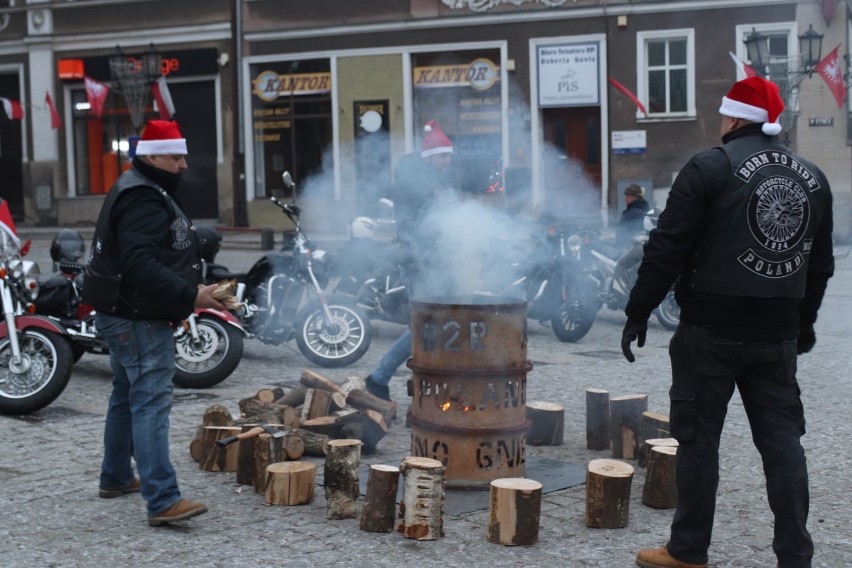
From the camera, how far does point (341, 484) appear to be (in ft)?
17.8

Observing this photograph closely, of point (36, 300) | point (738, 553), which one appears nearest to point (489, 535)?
point (738, 553)

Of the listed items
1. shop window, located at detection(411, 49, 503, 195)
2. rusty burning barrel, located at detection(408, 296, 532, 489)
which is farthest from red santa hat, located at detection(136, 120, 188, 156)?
shop window, located at detection(411, 49, 503, 195)

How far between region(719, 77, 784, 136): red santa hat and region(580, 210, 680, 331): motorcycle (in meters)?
7.52

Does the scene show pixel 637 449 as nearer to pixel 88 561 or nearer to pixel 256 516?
pixel 256 516

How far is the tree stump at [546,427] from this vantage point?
6977 mm

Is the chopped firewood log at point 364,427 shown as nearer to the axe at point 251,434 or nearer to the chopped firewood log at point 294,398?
the axe at point 251,434

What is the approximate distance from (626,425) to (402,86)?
66.9 ft

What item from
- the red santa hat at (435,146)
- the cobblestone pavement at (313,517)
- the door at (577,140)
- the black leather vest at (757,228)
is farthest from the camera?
the door at (577,140)

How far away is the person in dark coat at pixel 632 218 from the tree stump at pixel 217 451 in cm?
732

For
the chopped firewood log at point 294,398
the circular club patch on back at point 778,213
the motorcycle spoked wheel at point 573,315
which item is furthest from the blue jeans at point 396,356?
the motorcycle spoked wheel at point 573,315

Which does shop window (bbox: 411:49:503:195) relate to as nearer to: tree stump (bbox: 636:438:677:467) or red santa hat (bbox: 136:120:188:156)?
tree stump (bbox: 636:438:677:467)

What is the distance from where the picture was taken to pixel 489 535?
Answer: 16.7 ft

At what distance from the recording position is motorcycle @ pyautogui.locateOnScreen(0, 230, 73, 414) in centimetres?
782

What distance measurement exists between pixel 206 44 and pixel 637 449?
23306mm
